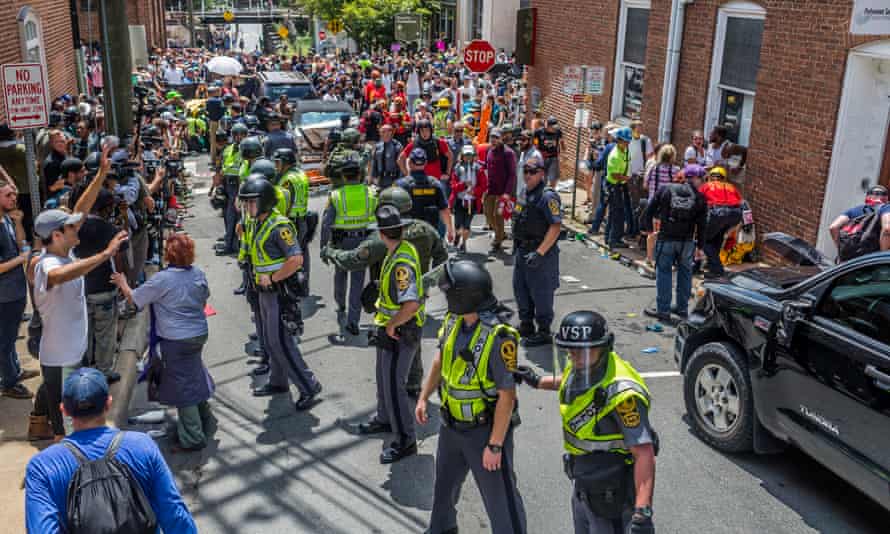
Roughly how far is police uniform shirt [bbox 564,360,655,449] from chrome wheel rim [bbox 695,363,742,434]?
254cm

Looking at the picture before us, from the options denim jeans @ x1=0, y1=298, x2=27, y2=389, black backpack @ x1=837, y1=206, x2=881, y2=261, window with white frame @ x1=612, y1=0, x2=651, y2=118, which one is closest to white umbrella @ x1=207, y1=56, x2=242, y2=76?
window with white frame @ x1=612, y1=0, x2=651, y2=118

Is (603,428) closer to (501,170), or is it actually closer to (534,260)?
(534,260)

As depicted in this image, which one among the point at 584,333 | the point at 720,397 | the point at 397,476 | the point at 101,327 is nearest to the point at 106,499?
the point at 584,333

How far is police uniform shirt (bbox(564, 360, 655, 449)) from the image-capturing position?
3879mm

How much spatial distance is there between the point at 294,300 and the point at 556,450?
2.49 m

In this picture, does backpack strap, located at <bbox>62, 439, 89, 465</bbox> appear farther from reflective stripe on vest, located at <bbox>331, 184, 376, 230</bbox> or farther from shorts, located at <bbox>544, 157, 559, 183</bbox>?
shorts, located at <bbox>544, 157, 559, 183</bbox>

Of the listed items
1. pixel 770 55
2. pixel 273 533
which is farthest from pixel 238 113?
pixel 273 533

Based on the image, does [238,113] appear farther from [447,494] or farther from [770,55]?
[447,494]

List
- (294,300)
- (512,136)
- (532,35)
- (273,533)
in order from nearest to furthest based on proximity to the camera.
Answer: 1. (273,533)
2. (294,300)
3. (512,136)
4. (532,35)

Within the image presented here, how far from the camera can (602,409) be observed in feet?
13.0

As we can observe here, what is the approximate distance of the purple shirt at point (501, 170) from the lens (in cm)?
1185

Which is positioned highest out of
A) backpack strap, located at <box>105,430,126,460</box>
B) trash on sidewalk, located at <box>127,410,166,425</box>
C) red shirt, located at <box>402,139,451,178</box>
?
backpack strap, located at <box>105,430,126,460</box>

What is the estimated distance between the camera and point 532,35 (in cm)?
2002

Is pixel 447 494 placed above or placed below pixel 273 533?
above
